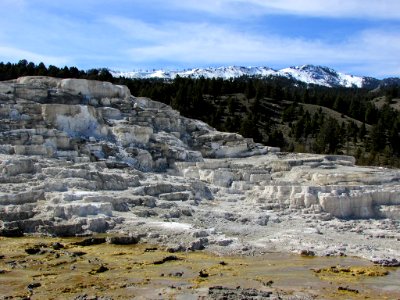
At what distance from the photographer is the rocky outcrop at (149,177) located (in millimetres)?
21953

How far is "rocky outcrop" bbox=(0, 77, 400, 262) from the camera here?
22.0 m

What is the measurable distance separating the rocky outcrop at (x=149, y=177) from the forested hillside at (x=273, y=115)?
15278mm

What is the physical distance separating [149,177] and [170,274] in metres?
14.0

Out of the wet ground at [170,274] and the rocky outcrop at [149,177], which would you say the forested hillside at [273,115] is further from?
the wet ground at [170,274]

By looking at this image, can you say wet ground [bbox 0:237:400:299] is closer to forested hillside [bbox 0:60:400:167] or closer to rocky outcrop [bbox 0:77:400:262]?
rocky outcrop [bbox 0:77:400:262]

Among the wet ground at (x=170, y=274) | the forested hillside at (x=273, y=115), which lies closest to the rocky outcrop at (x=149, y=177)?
the wet ground at (x=170, y=274)

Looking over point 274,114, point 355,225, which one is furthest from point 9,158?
point 274,114

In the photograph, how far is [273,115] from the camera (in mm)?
64000

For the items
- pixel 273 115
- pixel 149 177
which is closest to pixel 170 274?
pixel 149 177

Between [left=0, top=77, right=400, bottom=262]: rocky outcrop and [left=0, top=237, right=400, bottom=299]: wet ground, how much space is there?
5.81 ft

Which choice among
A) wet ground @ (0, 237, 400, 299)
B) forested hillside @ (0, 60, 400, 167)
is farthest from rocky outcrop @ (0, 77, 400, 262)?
forested hillside @ (0, 60, 400, 167)

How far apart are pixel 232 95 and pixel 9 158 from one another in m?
44.0

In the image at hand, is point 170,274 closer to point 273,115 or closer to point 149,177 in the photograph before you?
point 149,177

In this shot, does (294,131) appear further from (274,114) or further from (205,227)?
(205,227)
